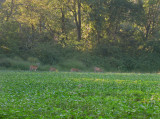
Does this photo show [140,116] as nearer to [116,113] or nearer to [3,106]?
[116,113]

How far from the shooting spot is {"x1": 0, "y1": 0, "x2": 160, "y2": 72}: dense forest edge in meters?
34.2

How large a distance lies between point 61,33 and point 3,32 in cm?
934

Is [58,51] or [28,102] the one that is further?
[58,51]

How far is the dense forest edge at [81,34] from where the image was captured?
34188mm

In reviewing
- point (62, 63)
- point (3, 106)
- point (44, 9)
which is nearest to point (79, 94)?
point (3, 106)

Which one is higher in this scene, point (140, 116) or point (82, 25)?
point (82, 25)

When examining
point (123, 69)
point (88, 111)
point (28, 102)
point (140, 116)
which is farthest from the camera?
point (123, 69)

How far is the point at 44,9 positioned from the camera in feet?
117

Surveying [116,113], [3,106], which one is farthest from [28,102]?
[116,113]

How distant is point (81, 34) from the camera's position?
3972 cm

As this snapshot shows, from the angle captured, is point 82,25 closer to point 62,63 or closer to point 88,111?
point 62,63

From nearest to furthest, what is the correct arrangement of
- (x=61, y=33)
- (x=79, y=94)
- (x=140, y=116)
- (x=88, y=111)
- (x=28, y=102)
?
(x=140, y=116), (x=88, y=111), (x=28, y=102), (x=79, y=94), (x=61, y=33)

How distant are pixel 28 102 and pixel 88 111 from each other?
2.15 m

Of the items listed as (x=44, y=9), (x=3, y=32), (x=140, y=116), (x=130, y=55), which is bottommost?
(x=140, y=116)
